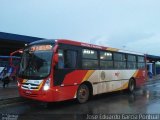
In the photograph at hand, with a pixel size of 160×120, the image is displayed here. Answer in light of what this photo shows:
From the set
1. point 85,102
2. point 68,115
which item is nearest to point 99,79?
point 85,102

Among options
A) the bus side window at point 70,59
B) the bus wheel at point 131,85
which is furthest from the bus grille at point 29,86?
the bus wheel at point 131,85

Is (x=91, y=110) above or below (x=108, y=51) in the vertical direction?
below

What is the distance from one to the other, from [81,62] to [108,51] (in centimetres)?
294

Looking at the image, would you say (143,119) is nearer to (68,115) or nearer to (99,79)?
(68,115)

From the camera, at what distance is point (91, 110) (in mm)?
10664

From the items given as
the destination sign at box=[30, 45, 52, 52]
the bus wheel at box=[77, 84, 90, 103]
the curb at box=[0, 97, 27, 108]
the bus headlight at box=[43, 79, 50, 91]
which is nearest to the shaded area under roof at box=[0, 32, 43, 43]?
the curb at box=[0, 97, 27, 108]

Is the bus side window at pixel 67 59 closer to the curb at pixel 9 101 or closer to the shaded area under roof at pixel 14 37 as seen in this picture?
the curb at pixel 9 101

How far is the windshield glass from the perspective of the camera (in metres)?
10.9

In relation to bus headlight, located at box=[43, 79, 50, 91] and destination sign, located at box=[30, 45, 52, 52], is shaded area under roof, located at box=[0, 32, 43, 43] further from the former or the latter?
bus headlight, located at box=[43, 79, 50, 91]

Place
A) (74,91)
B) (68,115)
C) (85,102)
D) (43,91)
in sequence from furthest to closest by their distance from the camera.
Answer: (85,102) < (74,91) < (43,91) < (68,115)

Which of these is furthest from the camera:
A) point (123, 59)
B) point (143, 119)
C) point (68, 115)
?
point (123, 59)

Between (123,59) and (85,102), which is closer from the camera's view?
(85,102)

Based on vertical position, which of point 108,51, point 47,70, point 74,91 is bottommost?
point 74,91

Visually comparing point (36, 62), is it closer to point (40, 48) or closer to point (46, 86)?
point (40, 48)
